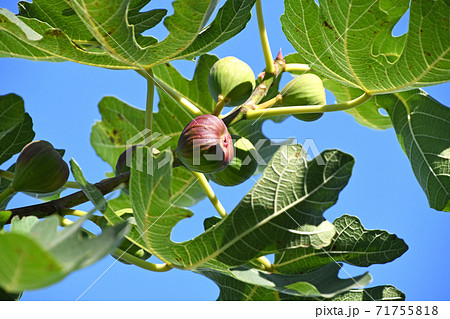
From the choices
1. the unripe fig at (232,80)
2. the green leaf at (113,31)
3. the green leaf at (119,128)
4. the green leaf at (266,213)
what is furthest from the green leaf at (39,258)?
the green leaf at (119,128)

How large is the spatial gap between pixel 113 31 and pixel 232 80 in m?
0.41

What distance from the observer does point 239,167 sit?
138 cm

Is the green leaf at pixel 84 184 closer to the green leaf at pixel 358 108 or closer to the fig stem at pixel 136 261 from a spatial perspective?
the fig stem at pixel 136 261

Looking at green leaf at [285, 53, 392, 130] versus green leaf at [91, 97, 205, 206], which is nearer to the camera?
green leaf at [285, 53, 392, 130]

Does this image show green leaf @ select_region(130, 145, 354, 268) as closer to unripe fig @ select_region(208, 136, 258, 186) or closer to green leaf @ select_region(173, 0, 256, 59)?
unripe fig @ select_region(208, 136, 258, 186)

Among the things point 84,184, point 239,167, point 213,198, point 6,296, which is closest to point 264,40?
point 239,167

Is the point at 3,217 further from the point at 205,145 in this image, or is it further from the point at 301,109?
the point at 301,109

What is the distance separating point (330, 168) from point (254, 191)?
Answer: 0.19 metres

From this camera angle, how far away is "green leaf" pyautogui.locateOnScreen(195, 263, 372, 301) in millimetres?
990

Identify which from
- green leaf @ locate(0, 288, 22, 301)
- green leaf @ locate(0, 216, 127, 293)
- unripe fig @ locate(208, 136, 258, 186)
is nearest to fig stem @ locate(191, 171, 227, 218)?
unripe fig @ locate(208, 136, 258, 186)

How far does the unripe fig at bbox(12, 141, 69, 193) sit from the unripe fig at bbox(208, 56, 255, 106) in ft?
1.77

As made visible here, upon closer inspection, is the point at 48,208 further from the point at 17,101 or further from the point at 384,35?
the point at 384,35

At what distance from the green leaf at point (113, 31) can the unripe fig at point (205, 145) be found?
281 mm

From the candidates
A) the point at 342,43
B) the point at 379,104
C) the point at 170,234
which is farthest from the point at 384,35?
the point at 170,234
